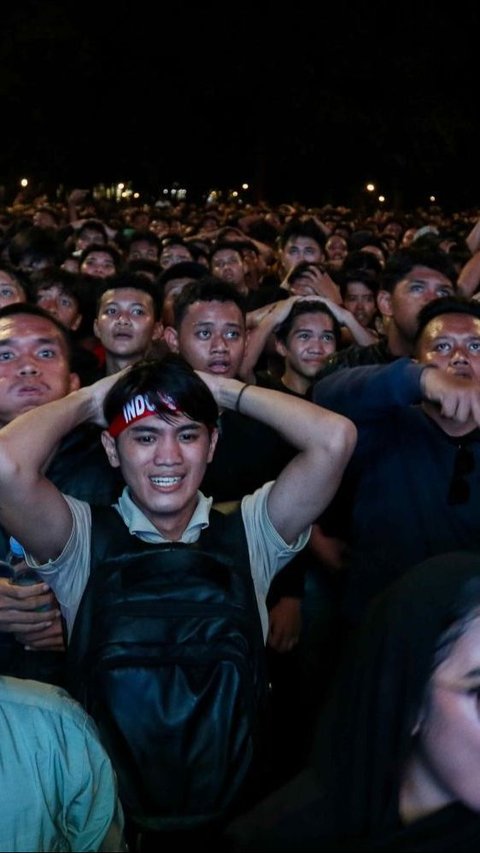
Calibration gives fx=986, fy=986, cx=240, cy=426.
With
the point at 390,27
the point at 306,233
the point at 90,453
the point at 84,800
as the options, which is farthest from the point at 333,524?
the point at 390,27

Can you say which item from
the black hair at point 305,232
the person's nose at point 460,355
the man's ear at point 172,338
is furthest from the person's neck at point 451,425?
the black hair at point 305,232

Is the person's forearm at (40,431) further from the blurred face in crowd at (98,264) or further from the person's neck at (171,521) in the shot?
the blurred face in crowd at (98,264)

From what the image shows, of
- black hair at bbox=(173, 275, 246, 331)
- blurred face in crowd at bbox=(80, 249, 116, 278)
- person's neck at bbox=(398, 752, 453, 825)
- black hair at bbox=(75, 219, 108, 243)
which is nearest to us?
person's neck at bbox=(398, 752, 453, 825)

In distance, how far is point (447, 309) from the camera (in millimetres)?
3203

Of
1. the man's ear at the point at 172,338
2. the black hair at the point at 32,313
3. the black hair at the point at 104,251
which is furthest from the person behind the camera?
the black hair at the point at 104,251

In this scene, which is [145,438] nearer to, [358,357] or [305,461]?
[305,461]

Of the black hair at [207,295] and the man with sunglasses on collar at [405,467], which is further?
the black hair at [207,295]

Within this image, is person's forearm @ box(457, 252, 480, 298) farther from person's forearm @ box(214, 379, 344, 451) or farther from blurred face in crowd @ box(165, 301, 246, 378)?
person's forearm @ box(214, 379, 344, 451)

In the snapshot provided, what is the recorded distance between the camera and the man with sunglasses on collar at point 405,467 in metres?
2.72

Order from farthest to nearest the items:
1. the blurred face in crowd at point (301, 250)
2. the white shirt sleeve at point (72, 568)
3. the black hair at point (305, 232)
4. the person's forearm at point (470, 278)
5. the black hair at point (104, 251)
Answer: the black hair at point (305, 232) → the blurred face in crowd at point (301, 250) → the black hair at point (104, 251) → the person's forearm at point (470, 278) → the white shirt sleeve at point (72, 568)

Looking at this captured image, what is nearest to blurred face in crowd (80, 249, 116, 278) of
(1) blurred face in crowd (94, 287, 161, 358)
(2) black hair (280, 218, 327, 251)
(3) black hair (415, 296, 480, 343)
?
(2) black hair (280, 218, 327, 251)

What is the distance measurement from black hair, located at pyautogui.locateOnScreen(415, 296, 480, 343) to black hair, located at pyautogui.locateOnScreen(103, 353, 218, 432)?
3.37ft

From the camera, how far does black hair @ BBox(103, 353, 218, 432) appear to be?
96.2 inches

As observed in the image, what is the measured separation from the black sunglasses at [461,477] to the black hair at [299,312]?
1948mm
